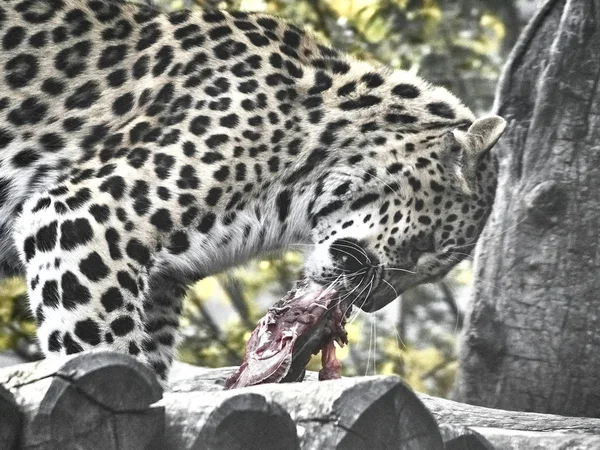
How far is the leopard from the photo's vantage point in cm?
546

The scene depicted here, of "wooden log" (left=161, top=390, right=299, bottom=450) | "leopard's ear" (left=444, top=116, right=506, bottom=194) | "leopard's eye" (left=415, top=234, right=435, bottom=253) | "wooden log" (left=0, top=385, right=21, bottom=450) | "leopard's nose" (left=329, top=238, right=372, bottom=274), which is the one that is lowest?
"leopard's nose" (left=329, top=238, right=372, bottom=274)

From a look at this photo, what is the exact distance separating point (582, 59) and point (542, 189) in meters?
0.70

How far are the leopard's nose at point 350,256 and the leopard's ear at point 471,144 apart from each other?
63cm

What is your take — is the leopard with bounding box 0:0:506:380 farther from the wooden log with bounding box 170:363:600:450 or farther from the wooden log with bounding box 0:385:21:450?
the wooden log with bounding box 0:385:21:450

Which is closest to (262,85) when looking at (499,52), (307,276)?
(307,276)

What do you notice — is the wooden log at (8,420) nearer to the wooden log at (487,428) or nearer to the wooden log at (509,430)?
the wooden log at (487,428)

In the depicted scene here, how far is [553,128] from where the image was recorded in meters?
6.13

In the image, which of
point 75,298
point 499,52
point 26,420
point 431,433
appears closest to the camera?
point 26,420

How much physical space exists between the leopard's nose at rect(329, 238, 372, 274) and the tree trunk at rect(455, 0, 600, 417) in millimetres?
869

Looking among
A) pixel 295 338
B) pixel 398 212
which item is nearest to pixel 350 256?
pixel 398 212

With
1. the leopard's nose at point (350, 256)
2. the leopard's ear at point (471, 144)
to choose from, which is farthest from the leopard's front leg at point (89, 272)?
the leopard's ear at point (471, 144)

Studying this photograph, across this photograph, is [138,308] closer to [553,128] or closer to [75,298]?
[75,298]

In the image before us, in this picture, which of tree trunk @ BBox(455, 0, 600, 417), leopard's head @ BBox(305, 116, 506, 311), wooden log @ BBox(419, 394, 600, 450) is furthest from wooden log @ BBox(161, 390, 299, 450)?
tree trunk @ BBox(455, 0, 600, 417)

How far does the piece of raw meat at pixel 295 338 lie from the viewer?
16.5ft
